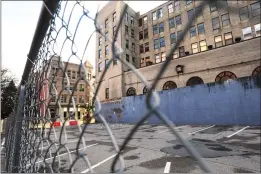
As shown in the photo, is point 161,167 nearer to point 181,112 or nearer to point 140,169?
point 140,169

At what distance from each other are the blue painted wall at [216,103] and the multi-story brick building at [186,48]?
329 centimetres

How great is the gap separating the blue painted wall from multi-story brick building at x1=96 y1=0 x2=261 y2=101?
130 inches

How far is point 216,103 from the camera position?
16.3 meters

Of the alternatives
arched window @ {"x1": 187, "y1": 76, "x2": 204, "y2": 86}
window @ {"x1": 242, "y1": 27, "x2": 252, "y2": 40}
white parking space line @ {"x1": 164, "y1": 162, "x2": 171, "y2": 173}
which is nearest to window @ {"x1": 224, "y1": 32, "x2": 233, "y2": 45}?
window @ {"x1": 242, "y1": 27, "x2": 252, "y2": 40}

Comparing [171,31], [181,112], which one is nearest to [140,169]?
[181,112]

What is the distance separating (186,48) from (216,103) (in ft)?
41.8

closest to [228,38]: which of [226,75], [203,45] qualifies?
[203,45]

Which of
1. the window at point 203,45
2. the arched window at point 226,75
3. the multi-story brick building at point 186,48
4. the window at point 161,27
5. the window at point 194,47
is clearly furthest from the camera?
the window at point 161,27

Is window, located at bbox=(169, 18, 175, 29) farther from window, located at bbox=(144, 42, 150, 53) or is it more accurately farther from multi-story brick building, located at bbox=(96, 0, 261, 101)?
window, located at bbox=(144, 42, 150, 53)

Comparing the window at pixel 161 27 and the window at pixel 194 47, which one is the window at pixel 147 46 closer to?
the window at pixel 161 27

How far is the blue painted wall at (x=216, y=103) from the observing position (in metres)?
14.5

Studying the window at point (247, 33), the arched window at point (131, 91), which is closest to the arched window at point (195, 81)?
the arched window at point (131, 91)

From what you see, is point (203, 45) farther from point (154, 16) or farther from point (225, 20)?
point (154, 16)

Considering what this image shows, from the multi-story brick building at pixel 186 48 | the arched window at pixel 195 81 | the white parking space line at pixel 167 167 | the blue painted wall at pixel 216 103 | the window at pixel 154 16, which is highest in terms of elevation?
the window at pixel 154 16
